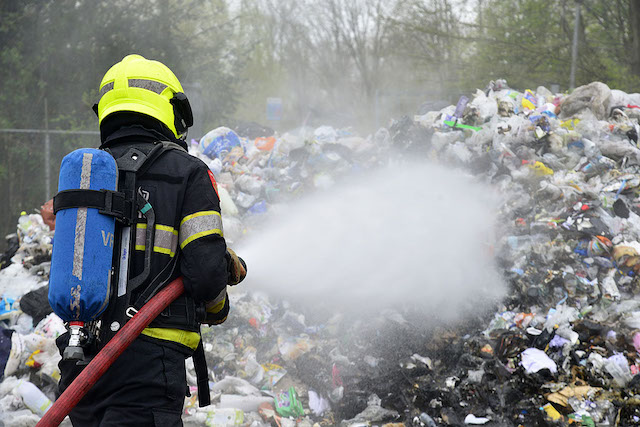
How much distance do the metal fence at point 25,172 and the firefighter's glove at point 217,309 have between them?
24.0 feet

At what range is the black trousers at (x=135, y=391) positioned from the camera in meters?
1.80

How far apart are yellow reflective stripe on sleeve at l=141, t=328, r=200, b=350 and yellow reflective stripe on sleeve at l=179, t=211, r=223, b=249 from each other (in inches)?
11.4

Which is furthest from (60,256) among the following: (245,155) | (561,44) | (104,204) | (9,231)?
(561,44)

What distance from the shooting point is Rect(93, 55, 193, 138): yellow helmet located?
6.66ft

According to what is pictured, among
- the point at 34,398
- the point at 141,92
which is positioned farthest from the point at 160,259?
the point at 34,398

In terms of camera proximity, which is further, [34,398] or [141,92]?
[34,398]

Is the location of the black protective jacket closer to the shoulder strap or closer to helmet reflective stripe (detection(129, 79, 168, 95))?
the shoulder strap

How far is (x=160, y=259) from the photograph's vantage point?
1.92m

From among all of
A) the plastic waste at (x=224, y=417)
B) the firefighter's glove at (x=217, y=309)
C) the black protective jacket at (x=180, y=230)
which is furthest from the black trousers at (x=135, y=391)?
the plastic waste at (x=224, y=417)

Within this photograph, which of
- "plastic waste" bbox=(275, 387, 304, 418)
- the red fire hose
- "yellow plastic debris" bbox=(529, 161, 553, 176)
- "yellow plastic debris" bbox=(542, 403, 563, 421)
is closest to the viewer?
the red fire hose

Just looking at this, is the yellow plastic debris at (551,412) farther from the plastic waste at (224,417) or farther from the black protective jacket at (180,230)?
the black protective jacket at (180,230)

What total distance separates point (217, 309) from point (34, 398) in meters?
2.67

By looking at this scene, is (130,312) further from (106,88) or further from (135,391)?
(106,88)

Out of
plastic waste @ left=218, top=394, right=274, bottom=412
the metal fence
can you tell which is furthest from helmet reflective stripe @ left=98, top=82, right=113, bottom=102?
the metal fence
